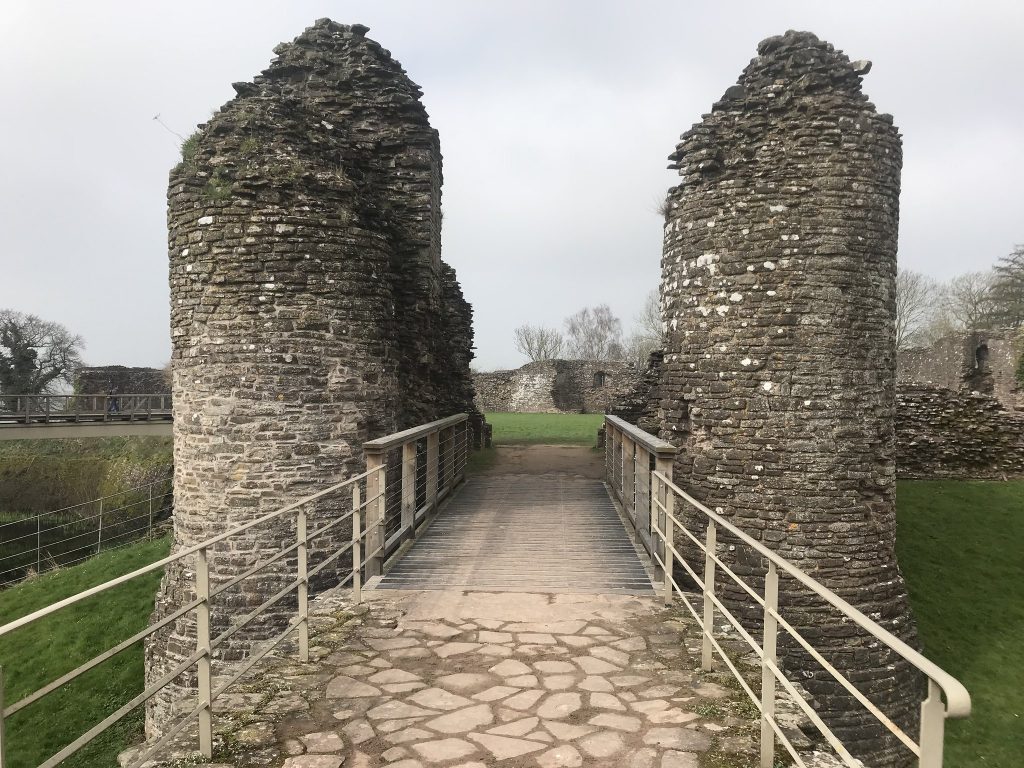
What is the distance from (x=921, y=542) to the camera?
36.5ft

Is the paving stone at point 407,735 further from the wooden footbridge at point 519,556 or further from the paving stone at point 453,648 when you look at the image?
the paving stone at point 453,648

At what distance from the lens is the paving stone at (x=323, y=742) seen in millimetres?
3430

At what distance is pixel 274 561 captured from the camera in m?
5.95

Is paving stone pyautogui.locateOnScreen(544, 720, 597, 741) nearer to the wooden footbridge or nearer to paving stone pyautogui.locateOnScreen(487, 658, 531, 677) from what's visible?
paving stone pyautogui.locateOnScreen(487, 658, 531, 677)

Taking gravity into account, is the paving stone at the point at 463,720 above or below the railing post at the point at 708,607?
below

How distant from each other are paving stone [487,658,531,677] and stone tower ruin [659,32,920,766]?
389 cm

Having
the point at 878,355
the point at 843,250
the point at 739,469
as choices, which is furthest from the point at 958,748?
the point at 843,250

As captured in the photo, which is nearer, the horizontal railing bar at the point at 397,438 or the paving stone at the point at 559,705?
the paving stone at the point at 559,705

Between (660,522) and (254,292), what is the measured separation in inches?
201

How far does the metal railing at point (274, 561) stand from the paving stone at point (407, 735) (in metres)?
0.84

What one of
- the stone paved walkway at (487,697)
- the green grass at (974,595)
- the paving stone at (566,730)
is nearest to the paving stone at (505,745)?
the stone paved walkway at (487,697)

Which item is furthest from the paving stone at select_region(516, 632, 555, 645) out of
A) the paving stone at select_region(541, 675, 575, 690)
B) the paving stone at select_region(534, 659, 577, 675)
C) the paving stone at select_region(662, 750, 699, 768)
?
the paving stone at select_region(662, 750, 699, 768)

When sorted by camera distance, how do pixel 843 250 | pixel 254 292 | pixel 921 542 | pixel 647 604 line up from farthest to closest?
pixel 921 542 < pixel 254 292 < pixel 843 250 < pixel 647 604

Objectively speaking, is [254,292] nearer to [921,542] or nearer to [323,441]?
[323,441]
